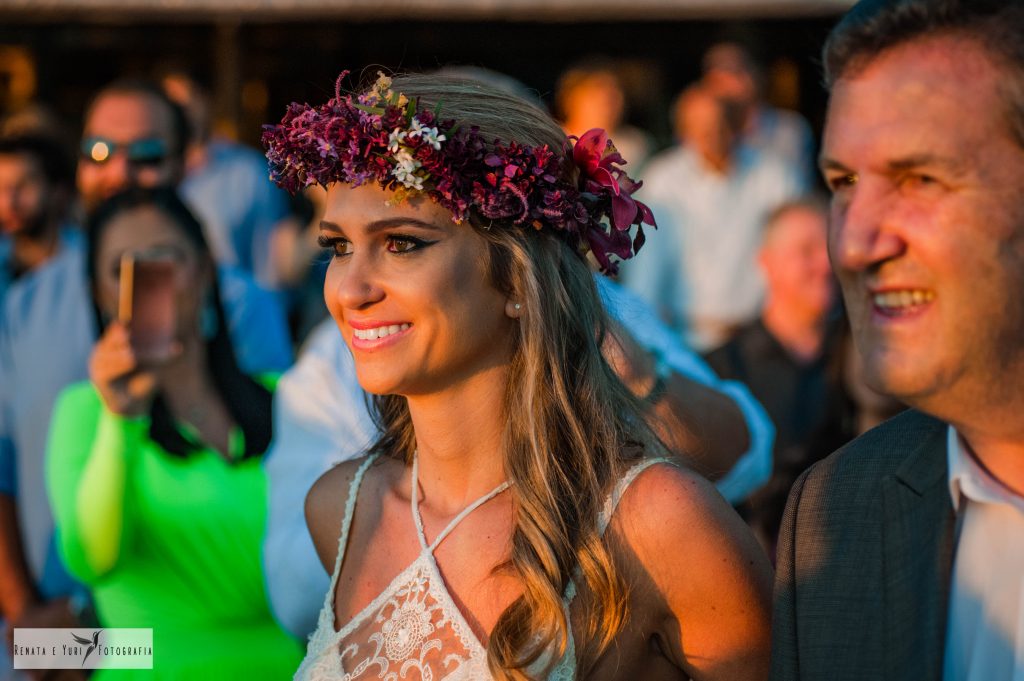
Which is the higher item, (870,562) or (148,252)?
(148,252)

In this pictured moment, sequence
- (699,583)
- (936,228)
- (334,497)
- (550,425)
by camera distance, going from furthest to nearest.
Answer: (334,497) < (550,425) < (699,583) < (936,228)

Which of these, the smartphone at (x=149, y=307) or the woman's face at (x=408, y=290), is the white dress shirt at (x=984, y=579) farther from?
the smartphone at (x=149, y=307)

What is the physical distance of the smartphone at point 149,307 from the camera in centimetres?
423

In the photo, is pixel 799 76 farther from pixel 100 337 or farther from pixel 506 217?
pixel 506 217

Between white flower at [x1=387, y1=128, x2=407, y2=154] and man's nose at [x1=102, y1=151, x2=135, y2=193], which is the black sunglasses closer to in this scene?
man's nose at [x1=102, y1=151, x2=135, y2=193]

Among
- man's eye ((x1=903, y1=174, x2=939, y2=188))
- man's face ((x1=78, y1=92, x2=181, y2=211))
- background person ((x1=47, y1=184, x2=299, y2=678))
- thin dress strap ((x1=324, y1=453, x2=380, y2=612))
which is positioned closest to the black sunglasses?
man's face ((x1=78, y1=92, x2=181, y2=211))

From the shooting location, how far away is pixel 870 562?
2.18 m

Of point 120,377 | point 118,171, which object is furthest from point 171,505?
point 118,171

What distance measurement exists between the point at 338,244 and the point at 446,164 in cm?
34

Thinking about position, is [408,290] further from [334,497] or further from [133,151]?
[133,151]

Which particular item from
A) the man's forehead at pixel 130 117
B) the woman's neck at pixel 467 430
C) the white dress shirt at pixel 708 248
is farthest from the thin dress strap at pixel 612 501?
the white dress shirt at pixel 708 248

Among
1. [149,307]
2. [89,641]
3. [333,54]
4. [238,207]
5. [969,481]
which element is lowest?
[89,641]

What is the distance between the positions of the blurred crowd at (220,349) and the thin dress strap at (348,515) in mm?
329

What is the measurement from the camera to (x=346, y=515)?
303cm
